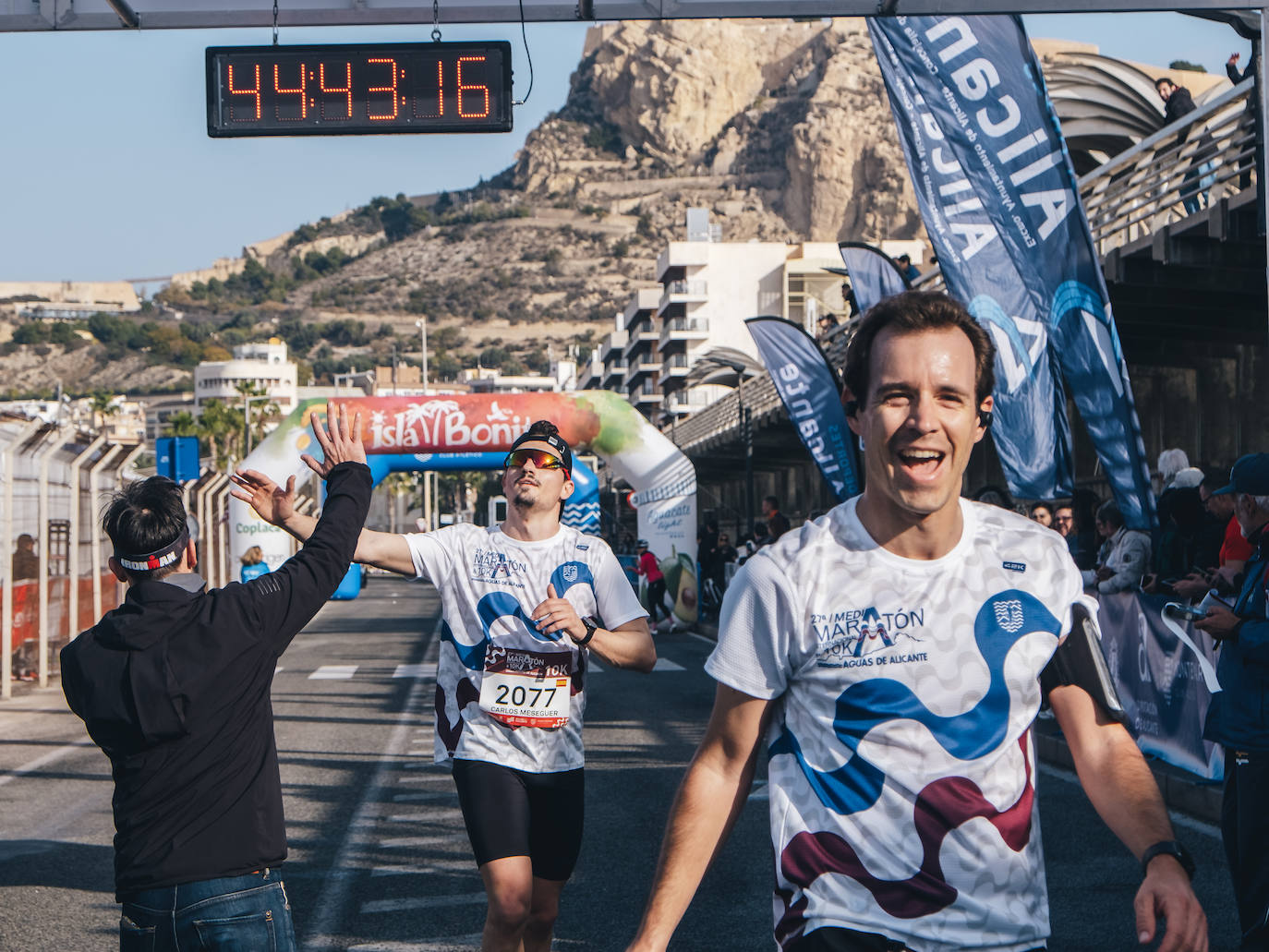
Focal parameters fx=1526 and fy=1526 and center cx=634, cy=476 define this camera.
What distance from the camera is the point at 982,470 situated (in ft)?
85.8

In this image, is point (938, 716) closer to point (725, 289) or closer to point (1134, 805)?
point (1134, 805)

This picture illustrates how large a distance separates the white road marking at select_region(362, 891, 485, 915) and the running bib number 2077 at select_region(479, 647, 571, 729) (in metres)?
2.06

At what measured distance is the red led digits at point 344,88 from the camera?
9.09 metres

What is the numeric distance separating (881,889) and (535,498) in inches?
114

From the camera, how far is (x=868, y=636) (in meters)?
2.90

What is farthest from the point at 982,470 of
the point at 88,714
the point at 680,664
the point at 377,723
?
the point at 88,714

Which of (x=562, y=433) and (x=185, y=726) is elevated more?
(x=562, y=433)

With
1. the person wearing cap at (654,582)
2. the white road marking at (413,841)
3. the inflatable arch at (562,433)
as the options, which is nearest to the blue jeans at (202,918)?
the white road marking at (413,841)

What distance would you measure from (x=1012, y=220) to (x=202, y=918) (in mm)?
9019

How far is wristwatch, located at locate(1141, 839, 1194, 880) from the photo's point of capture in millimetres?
2758

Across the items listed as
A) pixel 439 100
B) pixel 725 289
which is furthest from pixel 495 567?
pixel 725 289

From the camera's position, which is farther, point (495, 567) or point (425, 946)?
point (425, 946)

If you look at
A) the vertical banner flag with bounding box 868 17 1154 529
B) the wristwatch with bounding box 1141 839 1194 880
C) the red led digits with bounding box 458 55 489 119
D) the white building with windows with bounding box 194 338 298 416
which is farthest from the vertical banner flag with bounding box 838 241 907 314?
the white building with windows with bounding box 194 338 298 416

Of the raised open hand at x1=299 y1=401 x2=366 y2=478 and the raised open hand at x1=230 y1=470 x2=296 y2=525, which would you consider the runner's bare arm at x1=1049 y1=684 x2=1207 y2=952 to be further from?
the raised open hand at x1=230 y1=470 x2=296 y2=525
